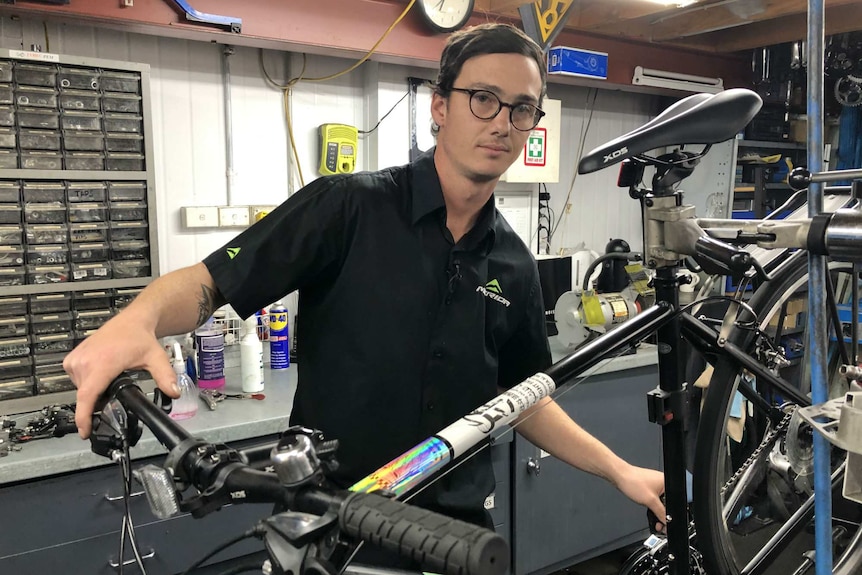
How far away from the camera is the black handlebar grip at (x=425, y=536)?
0.46 meters

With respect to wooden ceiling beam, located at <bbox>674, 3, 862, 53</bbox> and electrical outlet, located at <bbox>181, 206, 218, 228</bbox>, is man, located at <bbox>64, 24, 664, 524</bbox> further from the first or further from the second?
wooden ceiling beam, located at <bbox>674, 3, 862, 53</bbox>

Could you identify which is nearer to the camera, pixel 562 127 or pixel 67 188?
pixel 67 188

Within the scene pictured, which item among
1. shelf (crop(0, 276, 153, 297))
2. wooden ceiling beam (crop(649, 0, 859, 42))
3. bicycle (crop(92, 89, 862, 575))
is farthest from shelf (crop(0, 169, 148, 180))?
wooden ceiling beam (crop(649, 0, 859, 42))

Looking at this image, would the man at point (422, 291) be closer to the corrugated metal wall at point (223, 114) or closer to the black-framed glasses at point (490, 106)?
the black-framed glasses at point (490, 106)

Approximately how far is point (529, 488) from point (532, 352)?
121cm

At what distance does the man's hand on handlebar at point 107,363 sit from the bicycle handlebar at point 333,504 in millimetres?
37

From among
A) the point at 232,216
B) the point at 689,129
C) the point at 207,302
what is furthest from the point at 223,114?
the point at 689,129

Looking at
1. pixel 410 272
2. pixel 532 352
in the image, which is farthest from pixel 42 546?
pixel 532 352

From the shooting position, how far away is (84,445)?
63.4 inches

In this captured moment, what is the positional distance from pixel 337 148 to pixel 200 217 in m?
0.59

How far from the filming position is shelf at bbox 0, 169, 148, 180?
5.85 feet

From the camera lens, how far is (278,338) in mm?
2389

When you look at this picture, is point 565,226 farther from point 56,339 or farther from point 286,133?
point 56,339

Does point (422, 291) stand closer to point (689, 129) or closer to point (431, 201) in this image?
point (431, 201)
